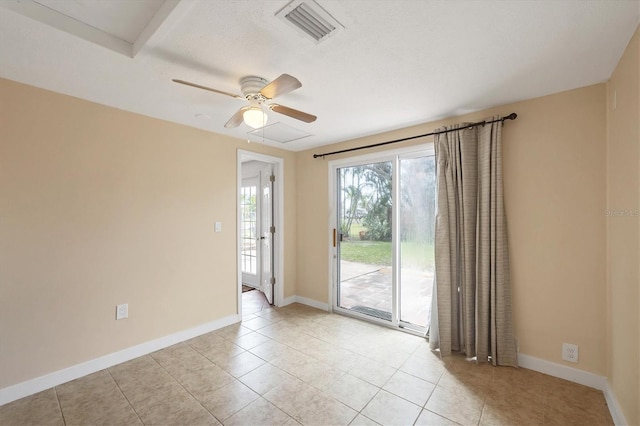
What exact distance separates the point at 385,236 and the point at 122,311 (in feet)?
9.56

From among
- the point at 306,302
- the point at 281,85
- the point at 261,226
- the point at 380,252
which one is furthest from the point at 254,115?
the point at 306,302

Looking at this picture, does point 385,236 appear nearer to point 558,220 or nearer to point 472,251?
point 472,251

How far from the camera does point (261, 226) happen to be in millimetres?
4777

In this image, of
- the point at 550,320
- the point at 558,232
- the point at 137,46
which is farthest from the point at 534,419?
the point at 137,46

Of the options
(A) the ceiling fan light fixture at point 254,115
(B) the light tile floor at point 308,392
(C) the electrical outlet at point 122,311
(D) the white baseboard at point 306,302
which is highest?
(A) the ceiling fan light fixture at point 254,115

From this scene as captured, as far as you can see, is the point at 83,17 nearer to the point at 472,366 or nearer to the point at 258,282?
the point at 472,366

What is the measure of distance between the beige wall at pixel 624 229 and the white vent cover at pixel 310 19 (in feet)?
5.48

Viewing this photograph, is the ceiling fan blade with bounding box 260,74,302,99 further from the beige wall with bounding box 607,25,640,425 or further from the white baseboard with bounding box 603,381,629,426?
the white baseboard with bounding box 603,381,629,426

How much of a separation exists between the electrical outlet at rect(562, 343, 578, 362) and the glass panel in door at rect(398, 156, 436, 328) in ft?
3.68

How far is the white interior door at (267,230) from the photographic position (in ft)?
14.0

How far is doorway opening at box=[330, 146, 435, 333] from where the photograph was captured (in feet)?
10.3

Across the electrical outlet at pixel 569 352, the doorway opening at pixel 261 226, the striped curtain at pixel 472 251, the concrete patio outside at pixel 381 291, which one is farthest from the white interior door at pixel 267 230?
the electrical outlet at pixel 569 352

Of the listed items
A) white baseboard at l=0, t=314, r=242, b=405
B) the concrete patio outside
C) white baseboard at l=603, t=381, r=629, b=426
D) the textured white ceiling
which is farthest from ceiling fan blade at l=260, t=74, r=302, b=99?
white baseboard at l=603, t=381, r=629, b=426

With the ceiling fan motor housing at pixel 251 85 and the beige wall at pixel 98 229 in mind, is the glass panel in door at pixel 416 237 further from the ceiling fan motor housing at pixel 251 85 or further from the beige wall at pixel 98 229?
the beige wall at pixel 98 229
